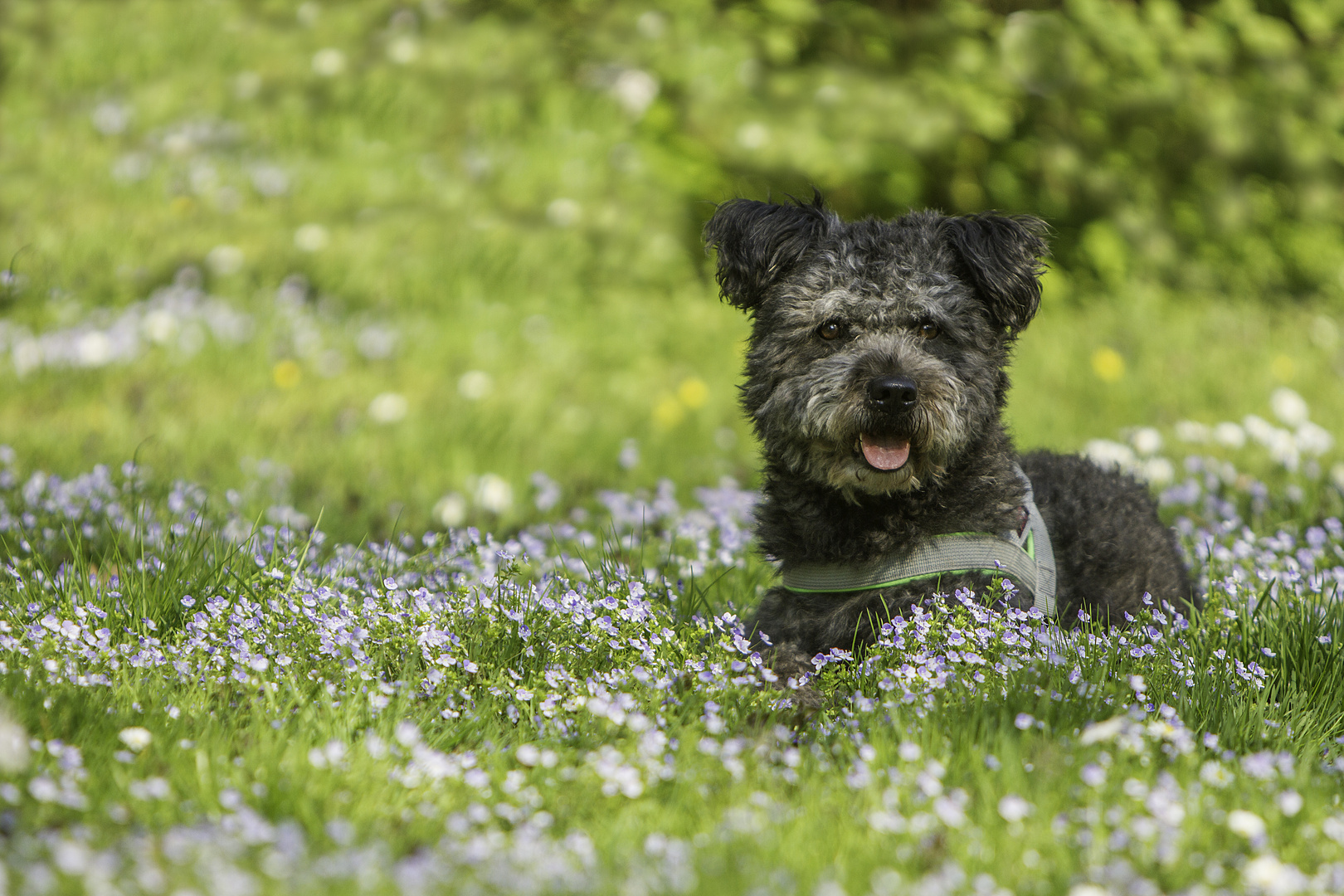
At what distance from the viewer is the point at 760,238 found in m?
4.31

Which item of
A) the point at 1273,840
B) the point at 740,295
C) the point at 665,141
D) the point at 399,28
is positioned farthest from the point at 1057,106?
the point at 1273,840

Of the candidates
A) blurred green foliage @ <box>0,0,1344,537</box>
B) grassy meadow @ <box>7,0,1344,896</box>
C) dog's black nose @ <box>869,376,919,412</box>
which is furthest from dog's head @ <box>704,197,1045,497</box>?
blurred green foliage @ <box>0,0,1344,537</box>

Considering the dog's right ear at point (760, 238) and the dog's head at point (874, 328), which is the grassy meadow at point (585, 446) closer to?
the dog's head at point (874, 328)

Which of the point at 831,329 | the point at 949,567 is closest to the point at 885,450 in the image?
the point at 949,567

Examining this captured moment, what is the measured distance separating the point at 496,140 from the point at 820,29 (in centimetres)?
329

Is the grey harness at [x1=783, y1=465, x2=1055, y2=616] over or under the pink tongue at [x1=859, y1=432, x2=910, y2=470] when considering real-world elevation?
under

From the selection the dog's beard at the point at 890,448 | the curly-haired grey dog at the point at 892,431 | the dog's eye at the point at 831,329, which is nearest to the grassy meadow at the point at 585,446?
the curly-haired grey dog at the point at 892,431

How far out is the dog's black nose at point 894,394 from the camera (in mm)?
3789

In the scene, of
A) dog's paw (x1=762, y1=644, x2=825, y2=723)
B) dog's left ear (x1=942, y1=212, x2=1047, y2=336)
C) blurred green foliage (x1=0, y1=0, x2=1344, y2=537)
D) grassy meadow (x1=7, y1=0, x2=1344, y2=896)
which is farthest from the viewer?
blurred green foliage (x1=0, y1=0, x2=1344, y2=537)

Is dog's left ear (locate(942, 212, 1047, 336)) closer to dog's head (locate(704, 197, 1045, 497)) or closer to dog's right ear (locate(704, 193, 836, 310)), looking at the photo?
dog's head (locate(704, 197, 1045, 497))

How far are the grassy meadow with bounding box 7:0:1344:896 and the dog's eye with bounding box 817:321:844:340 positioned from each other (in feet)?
3.52

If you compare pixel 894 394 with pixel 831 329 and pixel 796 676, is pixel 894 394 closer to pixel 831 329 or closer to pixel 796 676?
pixel 831 329

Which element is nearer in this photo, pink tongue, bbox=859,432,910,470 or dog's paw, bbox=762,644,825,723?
dog's paw, bbox=762,644,825,723

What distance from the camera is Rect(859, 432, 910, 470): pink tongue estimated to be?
3838mm
